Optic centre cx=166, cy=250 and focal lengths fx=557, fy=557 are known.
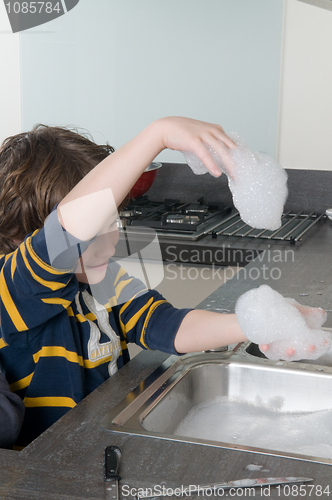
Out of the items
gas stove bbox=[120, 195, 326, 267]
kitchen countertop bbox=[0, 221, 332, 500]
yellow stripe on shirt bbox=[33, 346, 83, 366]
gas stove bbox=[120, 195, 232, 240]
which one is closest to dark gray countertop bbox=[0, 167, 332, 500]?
kitchen countertop bbox=[0, 221, 332, 500]

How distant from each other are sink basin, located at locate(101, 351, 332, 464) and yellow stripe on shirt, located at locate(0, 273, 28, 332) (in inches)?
7.8

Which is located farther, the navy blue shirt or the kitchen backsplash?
the kitchen backsplash

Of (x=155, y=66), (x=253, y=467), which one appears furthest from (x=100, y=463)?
(x=155, y=66)

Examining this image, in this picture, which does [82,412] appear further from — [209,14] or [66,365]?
[209,14]

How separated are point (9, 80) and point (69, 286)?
2.02 m

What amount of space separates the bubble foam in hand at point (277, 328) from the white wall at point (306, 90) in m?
1.51

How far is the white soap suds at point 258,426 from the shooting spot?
0.90m

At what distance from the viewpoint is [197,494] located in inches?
23.6

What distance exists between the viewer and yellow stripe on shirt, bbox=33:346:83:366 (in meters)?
0.95

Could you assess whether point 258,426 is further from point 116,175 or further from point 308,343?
point 116,175

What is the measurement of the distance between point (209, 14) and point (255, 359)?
1.64 m

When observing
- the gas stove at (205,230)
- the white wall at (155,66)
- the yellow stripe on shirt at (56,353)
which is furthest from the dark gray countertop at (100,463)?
the white wall at (155,66)

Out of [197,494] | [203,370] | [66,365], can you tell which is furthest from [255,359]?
[197,494]

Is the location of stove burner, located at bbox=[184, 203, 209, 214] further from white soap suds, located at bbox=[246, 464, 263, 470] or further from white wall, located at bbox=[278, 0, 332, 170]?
white soap suds, located at bbox=[246, 464, 263, 470]
